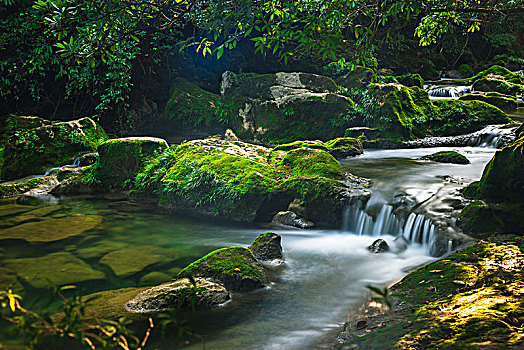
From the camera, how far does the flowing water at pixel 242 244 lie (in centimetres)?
405

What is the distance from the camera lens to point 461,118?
12297 millimetres

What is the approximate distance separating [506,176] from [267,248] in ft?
11.6

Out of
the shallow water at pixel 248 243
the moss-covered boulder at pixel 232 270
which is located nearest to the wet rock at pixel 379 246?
the shallow water at pixel 248 243

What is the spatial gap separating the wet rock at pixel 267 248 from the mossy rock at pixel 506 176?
3156 mm

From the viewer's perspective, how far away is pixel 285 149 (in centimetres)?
945

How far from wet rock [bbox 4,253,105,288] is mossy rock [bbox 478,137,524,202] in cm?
556

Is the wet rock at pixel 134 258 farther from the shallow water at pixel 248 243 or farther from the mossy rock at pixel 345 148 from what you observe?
the mossy rock at pixel 345 148

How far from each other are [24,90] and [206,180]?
9614 mm

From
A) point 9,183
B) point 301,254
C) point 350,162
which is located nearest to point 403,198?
point 301,254

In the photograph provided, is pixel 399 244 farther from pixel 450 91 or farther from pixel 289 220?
pixel 450 91

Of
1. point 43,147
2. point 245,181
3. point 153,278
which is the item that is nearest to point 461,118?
point 245,181

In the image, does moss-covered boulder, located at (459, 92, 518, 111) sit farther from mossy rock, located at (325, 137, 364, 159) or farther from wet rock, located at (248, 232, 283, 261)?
wet rock, located at (248, 232, 283, 261)

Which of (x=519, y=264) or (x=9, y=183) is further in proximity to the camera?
(x=9, y=183)

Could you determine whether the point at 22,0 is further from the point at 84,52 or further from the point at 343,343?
the point at 343,343
